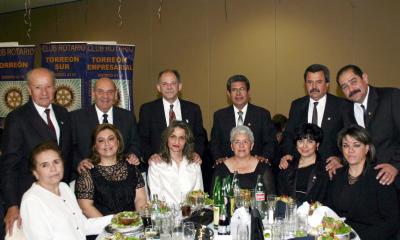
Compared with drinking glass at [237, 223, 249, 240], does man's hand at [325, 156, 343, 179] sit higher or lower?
higher

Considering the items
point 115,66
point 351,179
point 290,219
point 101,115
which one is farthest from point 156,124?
point 290,219

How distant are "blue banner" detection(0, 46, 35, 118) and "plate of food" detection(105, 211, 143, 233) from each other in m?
4.56

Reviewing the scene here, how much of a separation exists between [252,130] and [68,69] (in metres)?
3.15

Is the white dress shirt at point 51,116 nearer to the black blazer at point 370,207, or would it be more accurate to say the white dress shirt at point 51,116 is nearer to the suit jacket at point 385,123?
the black blazer at point 370,207

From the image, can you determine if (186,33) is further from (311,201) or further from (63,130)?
(311,201)

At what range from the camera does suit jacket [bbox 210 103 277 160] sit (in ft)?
15.4

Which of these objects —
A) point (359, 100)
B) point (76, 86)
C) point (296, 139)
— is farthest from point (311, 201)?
point (76, 86)

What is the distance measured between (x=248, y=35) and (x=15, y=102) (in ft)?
13.6

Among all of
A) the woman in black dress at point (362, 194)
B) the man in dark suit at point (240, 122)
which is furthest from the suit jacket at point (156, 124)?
the woman in black dress at point (362, 194)

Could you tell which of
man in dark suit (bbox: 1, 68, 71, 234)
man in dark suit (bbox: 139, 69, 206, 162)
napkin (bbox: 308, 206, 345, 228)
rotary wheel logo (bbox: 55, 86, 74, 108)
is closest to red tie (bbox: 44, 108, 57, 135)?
man in dark suit (bbox: 1, 68, 71, 234)

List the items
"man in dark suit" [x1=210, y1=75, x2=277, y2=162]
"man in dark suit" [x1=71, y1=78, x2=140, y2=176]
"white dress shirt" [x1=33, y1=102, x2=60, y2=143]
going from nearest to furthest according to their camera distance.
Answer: "white dress shirt" [x1=33, y1=102, x2=60, y2=143] → "man in dark suit" [x1=71, y1=78, x2=140, y2=176] → "man in dark suit" [x1=210, y1=75, x2=277, y2=162]

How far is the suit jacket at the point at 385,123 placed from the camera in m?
3.78

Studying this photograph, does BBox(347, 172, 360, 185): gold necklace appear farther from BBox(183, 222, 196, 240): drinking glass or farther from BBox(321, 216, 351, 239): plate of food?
BBox(183, 222, 196, 240): drinking glass

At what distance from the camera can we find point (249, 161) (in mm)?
3836
